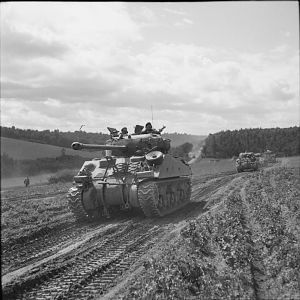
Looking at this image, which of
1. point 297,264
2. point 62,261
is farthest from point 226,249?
point 62,261

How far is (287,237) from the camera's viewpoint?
973 cm

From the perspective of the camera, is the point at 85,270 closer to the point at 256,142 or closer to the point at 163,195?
the point at 163,195

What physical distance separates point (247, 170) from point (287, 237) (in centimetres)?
3209

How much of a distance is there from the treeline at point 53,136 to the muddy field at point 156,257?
171cm

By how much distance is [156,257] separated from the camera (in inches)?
339

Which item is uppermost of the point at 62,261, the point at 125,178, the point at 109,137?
the point at 109,137

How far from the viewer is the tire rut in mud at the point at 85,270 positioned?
686 cm

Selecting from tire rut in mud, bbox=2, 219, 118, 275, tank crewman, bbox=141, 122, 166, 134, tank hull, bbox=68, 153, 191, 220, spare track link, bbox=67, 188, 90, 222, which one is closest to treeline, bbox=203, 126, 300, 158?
tank crewman, bbox=141, 122, 166, 134

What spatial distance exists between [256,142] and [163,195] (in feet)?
38.6

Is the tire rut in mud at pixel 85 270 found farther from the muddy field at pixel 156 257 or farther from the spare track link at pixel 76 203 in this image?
the spare track link at pixel 76 203

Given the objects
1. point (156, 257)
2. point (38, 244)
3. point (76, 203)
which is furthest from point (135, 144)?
point (156, 257)

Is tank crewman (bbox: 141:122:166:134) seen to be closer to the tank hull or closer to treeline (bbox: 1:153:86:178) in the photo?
the tank hull

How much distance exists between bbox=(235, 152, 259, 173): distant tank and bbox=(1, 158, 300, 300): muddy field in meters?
23.7

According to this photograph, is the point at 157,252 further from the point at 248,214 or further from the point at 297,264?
the point at 248,214
